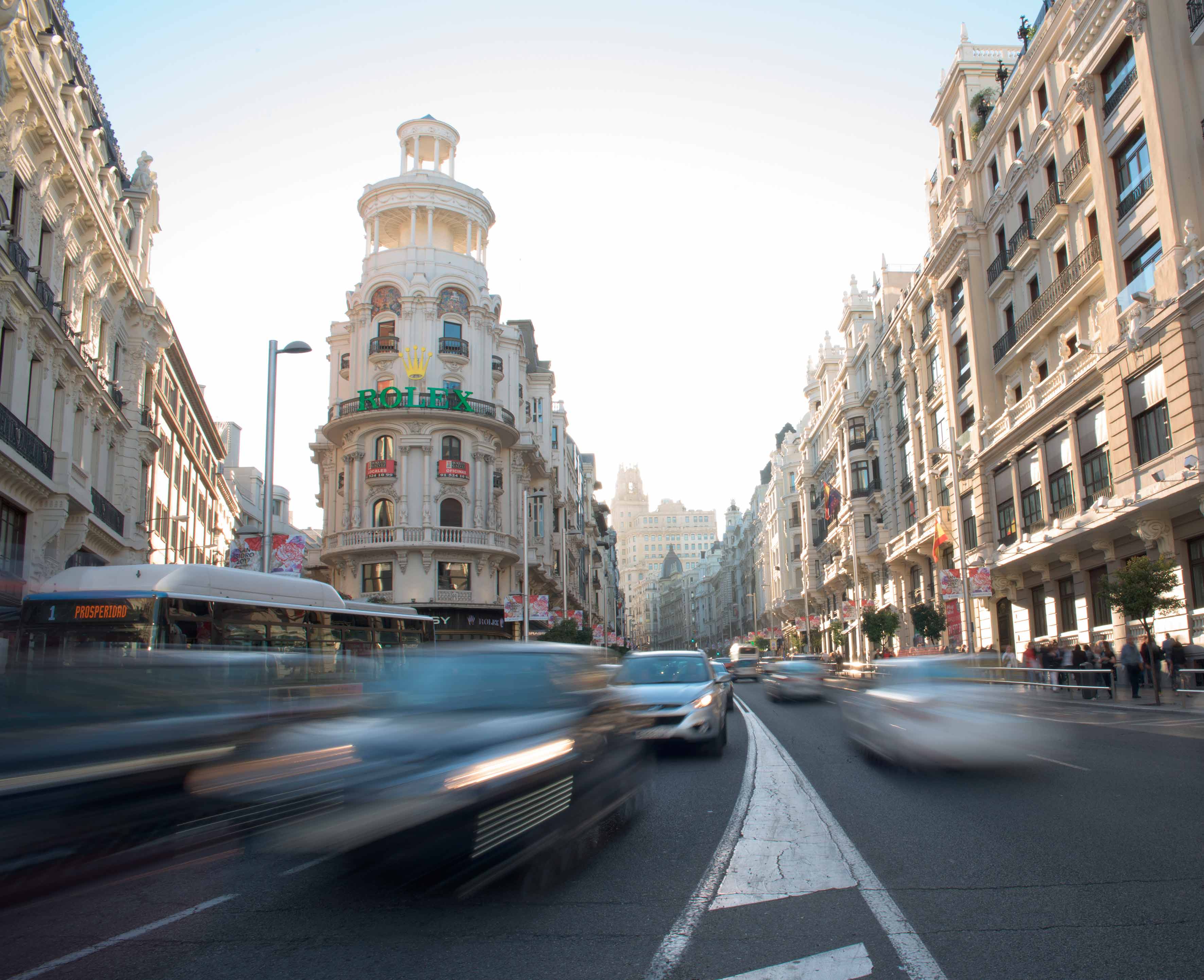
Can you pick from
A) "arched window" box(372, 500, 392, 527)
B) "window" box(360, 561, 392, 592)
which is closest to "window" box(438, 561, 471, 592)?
"window" box(360, 561, 392, 592)

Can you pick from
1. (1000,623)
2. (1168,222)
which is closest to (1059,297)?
(1168,222)

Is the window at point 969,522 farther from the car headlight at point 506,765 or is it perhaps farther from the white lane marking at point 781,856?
the car headlight at point 506,765

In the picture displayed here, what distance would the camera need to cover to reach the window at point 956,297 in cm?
3803

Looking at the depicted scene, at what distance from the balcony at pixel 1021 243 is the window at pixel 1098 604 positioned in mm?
11382

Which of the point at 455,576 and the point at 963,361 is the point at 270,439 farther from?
the point at 963,361

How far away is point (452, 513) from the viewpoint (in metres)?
46.4

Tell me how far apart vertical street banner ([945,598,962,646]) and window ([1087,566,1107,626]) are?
32.8 ft

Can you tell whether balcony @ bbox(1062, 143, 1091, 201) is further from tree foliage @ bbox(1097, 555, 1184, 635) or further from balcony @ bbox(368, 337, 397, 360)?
balcony @ bbox(368, 337, 397, 360)

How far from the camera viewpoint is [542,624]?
56875 mm

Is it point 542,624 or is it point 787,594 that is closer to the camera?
point 542,624

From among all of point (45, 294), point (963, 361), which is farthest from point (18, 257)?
point (963, 361)

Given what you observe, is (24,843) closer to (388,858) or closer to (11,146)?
(388,858)

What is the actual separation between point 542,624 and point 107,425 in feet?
105

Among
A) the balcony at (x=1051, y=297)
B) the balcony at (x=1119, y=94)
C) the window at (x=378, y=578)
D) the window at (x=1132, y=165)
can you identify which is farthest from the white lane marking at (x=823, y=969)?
the window at (x=378, y=578)
